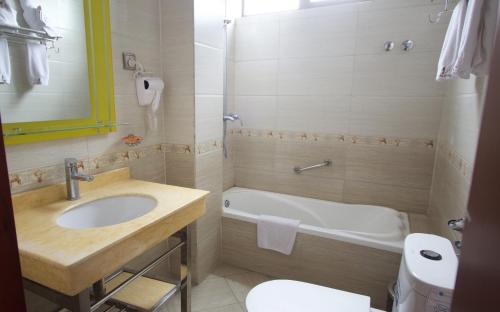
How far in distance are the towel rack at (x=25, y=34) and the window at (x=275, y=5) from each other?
1.85 meters

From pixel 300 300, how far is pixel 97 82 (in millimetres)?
1489

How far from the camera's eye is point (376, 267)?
75.4 inches

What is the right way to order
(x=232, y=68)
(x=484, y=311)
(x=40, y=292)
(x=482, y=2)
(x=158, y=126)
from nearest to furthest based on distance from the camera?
(x=484, y=311) < (x=40, y=292) < (x=482, y=2) < (x=158, y=126) < (x=232, y=68)

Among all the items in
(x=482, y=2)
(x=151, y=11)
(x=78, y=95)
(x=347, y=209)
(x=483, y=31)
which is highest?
(x=151, y=11)

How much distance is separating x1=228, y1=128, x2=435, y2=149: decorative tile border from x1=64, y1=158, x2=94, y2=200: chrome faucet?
1642 millimetres

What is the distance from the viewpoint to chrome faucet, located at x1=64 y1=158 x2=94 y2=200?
4.48ft

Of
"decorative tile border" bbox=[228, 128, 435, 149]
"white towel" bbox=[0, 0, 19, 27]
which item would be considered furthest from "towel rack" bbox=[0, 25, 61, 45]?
"decorative tile border" bbox=[228, 128, 435, 149]

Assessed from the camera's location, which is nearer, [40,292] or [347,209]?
[40,292]

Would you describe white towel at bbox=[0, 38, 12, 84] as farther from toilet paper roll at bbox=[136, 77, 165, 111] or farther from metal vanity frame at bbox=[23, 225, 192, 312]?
metal vanity frame at bbox=[23, 225, 192, 312]

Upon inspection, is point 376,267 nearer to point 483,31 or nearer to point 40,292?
point 483,31

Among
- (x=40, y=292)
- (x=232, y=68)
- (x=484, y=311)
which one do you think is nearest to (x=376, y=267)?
(x=484, y=311)

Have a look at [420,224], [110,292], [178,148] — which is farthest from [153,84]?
[420,224]

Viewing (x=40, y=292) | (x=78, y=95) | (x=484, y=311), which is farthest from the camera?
(x=78, y=95)

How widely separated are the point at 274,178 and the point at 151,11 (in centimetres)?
171
